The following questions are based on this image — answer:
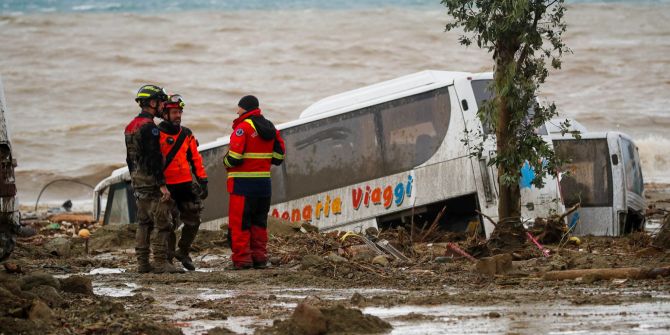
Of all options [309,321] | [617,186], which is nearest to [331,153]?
[617,186]

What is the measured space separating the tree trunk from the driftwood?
249 cm

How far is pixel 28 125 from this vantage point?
43094 mm

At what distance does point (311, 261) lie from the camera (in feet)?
38.8

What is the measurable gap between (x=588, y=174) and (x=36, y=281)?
406 inches

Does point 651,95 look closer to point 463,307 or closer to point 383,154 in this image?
point 383,154

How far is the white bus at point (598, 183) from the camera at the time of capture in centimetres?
1720

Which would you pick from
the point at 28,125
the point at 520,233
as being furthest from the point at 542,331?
the point at 28,125

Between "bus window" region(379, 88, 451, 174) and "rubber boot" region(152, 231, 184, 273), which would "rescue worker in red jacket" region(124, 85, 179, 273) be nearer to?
"rubber boot" region(152, 231, 184, 273)

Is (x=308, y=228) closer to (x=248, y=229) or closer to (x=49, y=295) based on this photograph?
(x=248, y=229)

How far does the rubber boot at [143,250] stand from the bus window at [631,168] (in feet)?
26.4

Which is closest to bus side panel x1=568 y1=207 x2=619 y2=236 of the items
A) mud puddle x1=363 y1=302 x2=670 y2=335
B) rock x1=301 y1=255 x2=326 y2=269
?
rock x1=301 y1=255 x2=326 y2=269

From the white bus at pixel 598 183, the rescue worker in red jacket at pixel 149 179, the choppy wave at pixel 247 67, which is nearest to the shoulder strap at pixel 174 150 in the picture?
the rescue worker in red jacket at pixel 149 179

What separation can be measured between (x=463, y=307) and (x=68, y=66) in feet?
156

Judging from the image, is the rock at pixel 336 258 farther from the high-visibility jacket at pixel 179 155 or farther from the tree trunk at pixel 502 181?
the tree trunk at pixel 502 181
